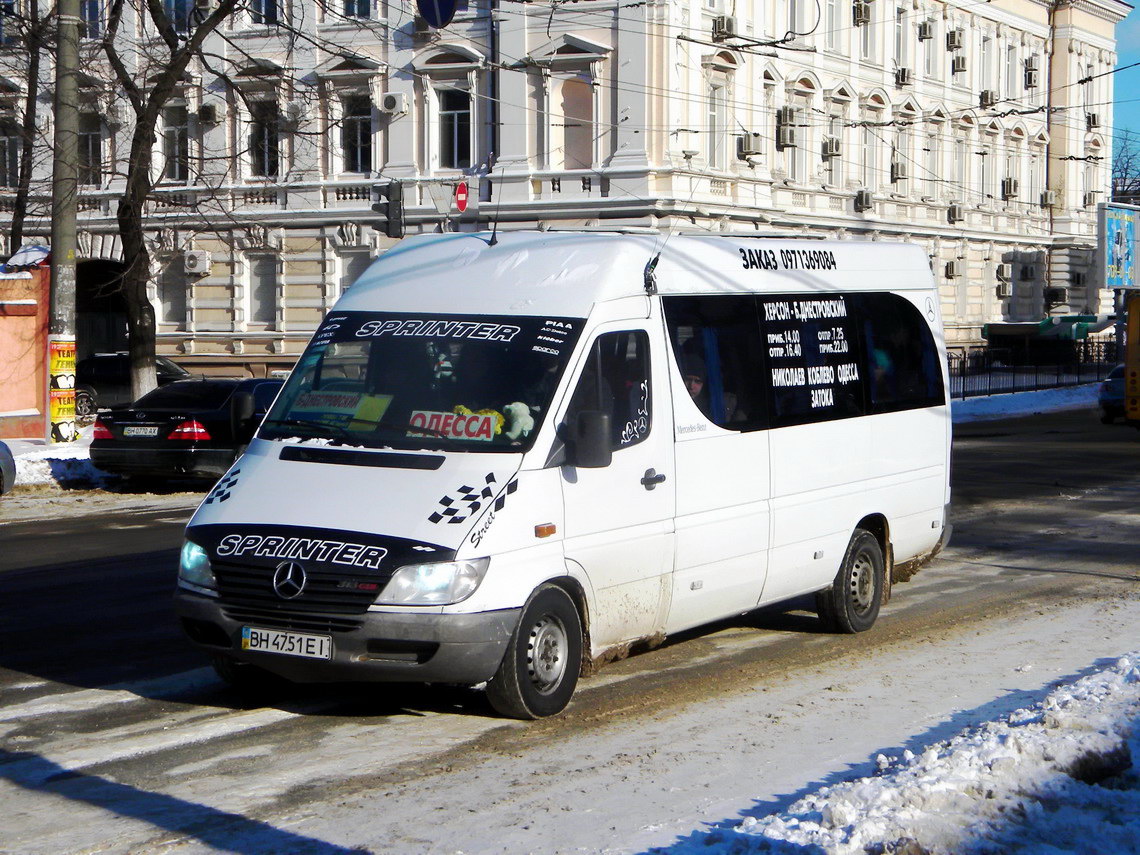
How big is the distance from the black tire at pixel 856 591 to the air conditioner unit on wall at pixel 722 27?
29.1m

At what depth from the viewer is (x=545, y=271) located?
808 cm

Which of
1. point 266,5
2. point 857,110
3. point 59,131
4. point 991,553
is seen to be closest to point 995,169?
point 857,110

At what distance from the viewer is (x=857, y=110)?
45.9 m

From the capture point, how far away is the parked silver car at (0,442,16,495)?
18.4 m

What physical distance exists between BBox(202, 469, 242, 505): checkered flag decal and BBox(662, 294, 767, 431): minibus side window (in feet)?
7.96

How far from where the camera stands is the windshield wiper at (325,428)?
7646mm

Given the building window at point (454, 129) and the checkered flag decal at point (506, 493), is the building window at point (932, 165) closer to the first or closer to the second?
the building window at point (454, 129)

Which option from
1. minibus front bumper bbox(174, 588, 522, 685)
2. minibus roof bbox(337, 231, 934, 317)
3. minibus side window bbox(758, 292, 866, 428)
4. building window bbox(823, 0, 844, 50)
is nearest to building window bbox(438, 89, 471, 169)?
building window bbox(823, 0, 844, 50)

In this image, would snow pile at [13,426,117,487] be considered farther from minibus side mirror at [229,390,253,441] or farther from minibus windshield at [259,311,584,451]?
minibus windshield at [259,311,584,451]

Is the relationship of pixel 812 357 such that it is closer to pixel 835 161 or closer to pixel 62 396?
pixel 62 396

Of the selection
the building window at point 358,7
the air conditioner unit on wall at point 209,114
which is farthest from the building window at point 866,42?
the air conditioner unit on wall at point 209,114

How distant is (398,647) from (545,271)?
89.8 inches

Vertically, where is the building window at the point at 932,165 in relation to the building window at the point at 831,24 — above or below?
below

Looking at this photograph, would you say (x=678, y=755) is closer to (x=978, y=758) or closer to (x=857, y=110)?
(x=978, y=758)
